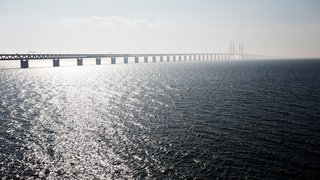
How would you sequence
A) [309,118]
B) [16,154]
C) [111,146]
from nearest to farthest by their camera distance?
[16,154] < [111,146] < [309,118]

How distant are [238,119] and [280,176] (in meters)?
17.6

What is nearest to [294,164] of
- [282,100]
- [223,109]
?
[223,109]

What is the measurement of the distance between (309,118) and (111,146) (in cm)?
2665

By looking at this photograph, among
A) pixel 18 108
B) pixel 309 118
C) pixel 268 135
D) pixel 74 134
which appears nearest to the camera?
pixel 268 135

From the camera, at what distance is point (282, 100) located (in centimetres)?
5122

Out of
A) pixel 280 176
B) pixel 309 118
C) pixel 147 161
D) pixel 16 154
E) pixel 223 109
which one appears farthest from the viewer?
pixel 223 109

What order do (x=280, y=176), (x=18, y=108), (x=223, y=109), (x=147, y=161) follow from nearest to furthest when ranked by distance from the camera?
(x=280, y=176) → (x=147, y=161) → (x=223, y=109) → (x=18, y=108)

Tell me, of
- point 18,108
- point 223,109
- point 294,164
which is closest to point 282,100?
point 223,109

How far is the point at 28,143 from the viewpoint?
2892 cm

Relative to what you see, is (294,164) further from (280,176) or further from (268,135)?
(268,135)

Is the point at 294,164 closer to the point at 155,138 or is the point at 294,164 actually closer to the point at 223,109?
the point at 155,138

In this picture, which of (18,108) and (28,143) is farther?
(18,108)

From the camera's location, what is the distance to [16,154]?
2575cm

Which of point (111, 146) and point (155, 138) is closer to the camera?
point (111, 146)
